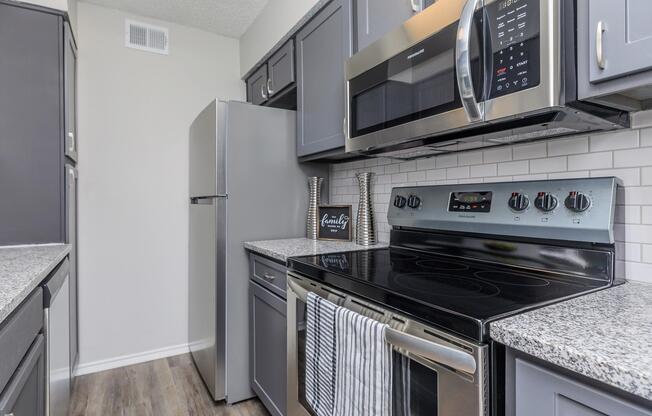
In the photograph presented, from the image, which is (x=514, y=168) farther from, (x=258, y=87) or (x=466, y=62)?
(x=258, y=87)

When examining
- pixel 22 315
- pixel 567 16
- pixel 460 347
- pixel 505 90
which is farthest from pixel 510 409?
pixel 22 315

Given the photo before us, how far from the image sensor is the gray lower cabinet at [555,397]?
0.57m

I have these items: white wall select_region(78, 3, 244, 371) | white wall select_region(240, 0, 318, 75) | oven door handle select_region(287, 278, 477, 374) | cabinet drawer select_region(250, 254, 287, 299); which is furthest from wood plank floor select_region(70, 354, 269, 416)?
white wall select_region(240, 0, 318, 75)

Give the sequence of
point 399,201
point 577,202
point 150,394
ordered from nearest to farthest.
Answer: point 577,202, point 399,201, point 150,394

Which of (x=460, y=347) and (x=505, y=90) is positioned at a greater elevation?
(x=505, y=90)

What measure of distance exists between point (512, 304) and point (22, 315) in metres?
1.25

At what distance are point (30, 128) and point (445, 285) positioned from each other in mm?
2044

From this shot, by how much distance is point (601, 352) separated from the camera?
0.58 meters

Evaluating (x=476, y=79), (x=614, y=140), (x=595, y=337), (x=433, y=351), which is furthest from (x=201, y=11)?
(x=595, y=337)

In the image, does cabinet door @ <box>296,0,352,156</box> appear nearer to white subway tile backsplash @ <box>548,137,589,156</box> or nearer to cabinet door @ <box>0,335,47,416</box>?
white subway tile backsplash @ <box>548,137,589,156</box>

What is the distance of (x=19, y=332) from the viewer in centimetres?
96

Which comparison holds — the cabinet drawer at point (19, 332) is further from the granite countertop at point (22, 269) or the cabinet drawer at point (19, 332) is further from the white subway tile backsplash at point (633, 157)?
the white subway tile backsplash at point (633, 157)

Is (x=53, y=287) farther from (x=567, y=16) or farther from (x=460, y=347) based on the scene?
(x=567, y=16)

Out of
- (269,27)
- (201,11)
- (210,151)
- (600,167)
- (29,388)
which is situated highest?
(201,11)
